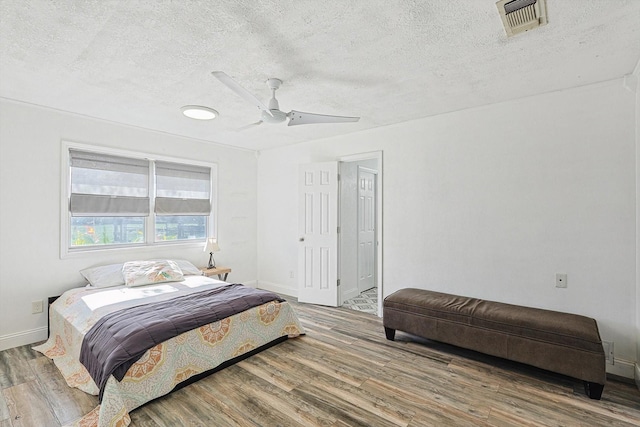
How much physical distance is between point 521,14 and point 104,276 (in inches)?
170

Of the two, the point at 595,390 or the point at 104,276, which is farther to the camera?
the point at 104,276

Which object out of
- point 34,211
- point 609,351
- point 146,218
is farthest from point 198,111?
point 609,351

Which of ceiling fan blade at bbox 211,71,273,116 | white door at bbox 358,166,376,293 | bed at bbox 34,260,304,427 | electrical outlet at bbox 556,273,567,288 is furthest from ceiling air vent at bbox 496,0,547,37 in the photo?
white door at bbox 358,166,376,293

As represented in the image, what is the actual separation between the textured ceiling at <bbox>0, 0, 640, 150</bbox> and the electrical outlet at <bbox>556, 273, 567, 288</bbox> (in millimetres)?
1711

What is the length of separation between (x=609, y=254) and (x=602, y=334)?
0.69 m

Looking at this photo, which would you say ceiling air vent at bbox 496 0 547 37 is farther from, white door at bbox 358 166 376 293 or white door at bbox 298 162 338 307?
white door at bbox 358 166 376 293

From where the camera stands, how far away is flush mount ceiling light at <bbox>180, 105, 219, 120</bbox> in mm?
3058

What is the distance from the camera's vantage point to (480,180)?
3.25 meters

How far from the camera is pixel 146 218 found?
418 centimetres

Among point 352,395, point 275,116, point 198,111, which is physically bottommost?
point 352,395

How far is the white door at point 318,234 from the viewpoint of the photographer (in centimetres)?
444

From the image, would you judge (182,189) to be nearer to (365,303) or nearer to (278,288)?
(278,288)

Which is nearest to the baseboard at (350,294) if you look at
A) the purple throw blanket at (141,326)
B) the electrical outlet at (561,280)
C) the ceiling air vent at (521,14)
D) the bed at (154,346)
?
the bed at (154,346)

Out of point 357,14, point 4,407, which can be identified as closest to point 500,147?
point 357,14
